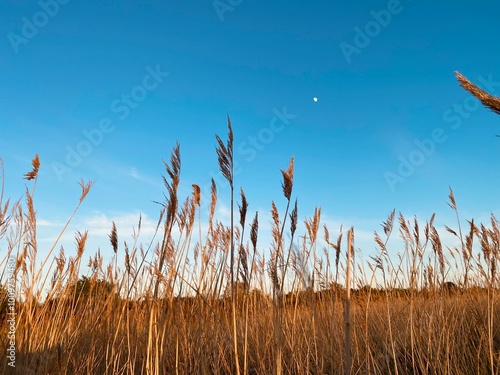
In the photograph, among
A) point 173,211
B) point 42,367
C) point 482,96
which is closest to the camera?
point 482,96

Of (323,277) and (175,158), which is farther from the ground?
(175,158)

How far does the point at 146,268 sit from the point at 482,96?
133 inches

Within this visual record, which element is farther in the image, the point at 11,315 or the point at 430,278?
the point at 430,278

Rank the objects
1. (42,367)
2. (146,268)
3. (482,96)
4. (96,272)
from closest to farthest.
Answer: (482,96), (42,367), (146,268), (96,272)

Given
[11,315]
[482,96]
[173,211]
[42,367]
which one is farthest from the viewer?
[11,315]

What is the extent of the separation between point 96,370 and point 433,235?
11.2 feet

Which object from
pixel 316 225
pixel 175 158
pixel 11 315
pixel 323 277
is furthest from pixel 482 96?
pixel 11 315

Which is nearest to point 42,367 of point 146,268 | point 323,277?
point 146,268

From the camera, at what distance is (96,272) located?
4.24 m

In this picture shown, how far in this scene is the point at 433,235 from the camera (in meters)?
4.08

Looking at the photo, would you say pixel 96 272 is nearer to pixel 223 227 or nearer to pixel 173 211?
pixel 223 227

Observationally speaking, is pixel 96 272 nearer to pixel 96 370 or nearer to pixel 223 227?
pixel 96 370

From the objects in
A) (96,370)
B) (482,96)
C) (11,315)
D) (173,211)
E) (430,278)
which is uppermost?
(482,96)

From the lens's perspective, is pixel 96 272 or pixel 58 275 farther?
pixel 96 272
